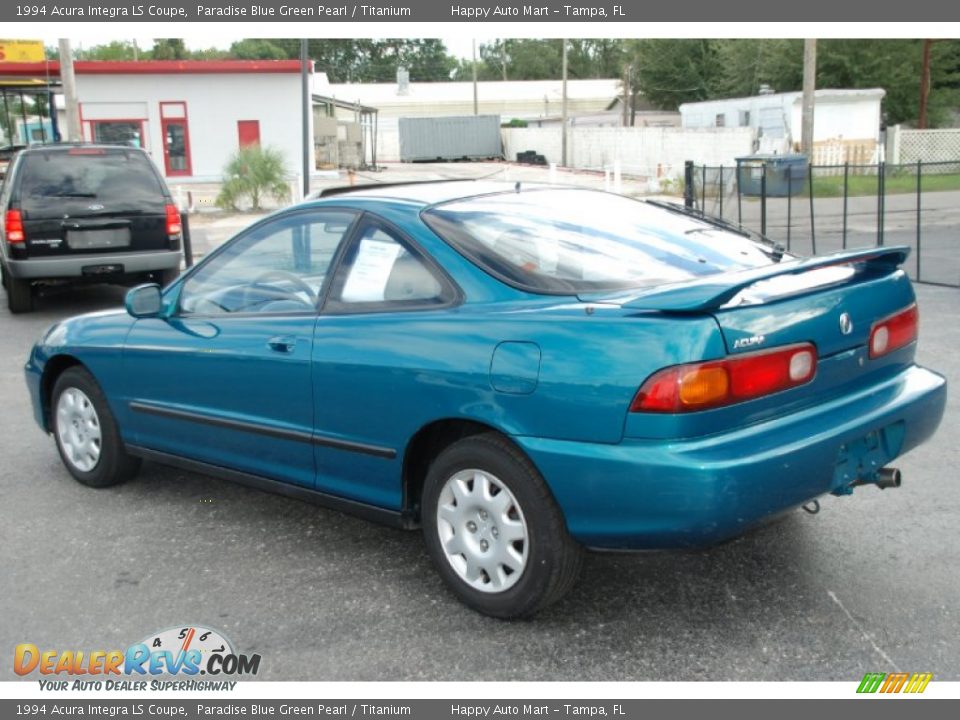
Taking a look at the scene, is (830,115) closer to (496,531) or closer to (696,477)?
(496,531)

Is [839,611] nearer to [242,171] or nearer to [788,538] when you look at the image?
[788,538]

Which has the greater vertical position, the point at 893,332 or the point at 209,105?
the point at 209,105

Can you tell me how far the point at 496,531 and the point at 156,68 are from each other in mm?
35750

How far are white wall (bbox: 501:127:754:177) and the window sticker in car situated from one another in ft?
103

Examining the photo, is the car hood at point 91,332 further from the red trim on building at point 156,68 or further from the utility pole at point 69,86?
the red trim on building at point 156,68

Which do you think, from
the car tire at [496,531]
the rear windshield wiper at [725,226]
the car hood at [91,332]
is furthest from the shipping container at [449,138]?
the car tire at [496,531]

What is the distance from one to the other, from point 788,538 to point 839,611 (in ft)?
2.38

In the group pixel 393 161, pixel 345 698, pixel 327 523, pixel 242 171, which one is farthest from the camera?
pixel 393 161

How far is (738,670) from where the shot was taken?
3443 millimetres

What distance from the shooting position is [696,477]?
324 cm

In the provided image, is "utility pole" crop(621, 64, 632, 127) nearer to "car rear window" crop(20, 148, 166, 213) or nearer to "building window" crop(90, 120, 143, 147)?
"building window" crop(90, 120, 143, 147)

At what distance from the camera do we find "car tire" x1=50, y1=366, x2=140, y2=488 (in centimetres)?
536

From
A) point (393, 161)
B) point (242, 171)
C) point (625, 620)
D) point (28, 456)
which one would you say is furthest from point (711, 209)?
point (393, 161)

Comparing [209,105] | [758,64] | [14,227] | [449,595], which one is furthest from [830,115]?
[449,595]
